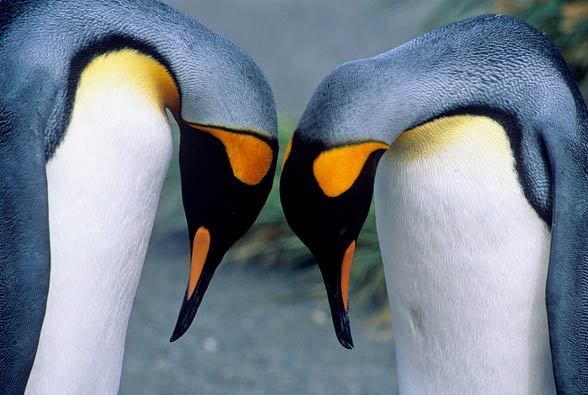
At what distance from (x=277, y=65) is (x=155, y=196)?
474cm

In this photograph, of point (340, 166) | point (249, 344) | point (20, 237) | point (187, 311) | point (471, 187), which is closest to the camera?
point (20, 237)

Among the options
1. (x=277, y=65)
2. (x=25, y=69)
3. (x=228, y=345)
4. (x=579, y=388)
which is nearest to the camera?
(x=25, y=69)

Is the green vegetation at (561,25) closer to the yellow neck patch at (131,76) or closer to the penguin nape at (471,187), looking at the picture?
the penguin nape at (471,187)

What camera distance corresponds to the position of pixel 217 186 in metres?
2.23

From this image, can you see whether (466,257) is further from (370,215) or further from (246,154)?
(370,215)

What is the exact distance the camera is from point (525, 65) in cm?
218

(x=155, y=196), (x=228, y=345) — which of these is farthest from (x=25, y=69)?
(x=228, y=345)

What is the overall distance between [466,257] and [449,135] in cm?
26

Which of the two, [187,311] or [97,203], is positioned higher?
[97,203]

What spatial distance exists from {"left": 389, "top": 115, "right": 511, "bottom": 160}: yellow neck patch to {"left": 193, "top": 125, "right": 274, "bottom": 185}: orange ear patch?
29 centimetres

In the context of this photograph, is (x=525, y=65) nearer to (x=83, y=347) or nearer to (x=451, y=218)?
(x=451, y=218)

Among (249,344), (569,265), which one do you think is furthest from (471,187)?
(249,344)

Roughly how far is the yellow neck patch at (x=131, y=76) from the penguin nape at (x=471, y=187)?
287 mm

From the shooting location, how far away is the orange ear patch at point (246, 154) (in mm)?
2154
